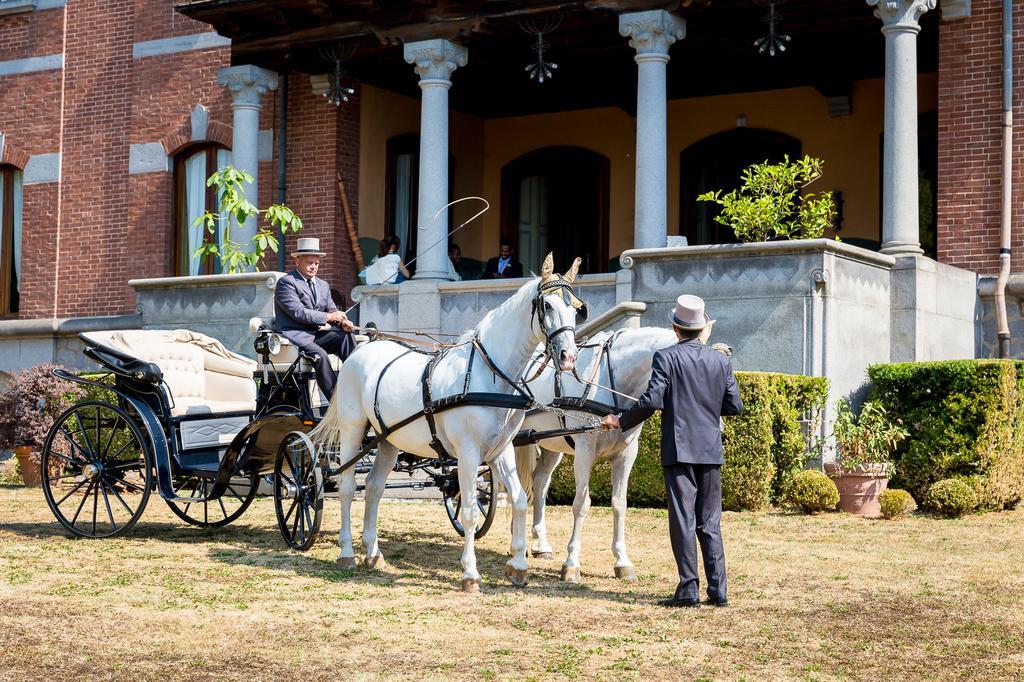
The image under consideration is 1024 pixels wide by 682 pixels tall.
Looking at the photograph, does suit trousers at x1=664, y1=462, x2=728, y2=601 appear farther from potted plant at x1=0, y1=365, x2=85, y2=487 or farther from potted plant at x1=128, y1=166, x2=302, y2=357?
potted plant at x1=0, y1=365, x2=85, y2=487

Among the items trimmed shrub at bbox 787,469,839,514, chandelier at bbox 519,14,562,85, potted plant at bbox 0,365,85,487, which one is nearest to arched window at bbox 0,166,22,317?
potted plant at bbox 0,365,85,487

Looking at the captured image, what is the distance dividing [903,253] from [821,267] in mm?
1645

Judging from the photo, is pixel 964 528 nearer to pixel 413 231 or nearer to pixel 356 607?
pixel 356 607

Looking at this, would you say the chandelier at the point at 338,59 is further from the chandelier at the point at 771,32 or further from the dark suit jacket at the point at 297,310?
the dark suit jacket at the point at 297,310

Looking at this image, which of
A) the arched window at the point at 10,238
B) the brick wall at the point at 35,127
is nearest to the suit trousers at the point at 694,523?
the brick wall at the point at 35,127

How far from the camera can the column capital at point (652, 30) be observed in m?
16.7

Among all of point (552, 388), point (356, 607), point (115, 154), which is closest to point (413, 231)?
point (115, 154)

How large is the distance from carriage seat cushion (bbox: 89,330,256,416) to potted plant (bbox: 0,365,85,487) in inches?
198

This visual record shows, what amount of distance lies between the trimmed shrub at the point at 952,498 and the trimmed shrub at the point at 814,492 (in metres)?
0.89

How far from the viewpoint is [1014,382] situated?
13.6 meters

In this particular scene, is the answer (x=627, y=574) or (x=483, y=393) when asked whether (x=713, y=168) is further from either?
(x=483, y=393)

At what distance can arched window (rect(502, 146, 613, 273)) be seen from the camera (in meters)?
22.4

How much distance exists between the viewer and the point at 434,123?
1797cm

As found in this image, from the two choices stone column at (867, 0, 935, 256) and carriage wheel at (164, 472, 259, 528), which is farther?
stone column at (867, 0, 935, 256)
